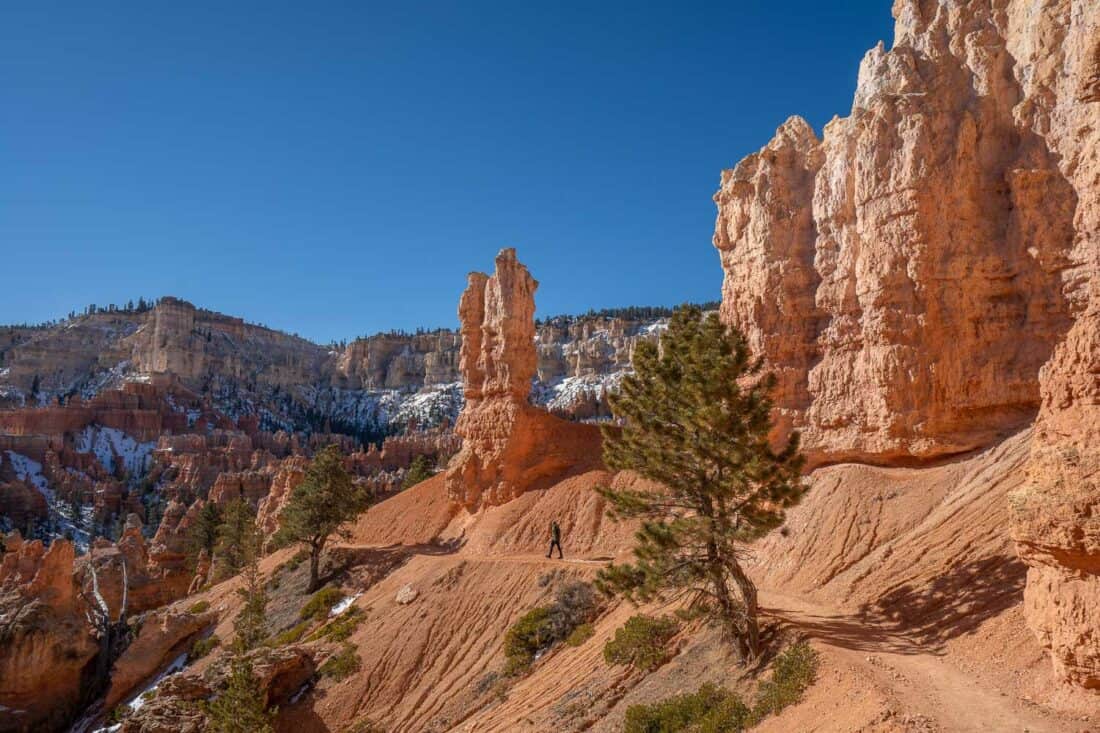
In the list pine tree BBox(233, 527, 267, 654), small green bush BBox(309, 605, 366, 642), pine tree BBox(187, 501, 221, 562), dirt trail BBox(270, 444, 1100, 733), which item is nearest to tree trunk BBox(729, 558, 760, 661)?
dirt trail BBox(270, 444, 1100, 733)

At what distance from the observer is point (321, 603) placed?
33.6 m

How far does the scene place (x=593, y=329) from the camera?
507ft

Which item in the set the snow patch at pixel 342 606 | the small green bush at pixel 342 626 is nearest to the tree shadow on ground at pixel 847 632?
the small green bush at pixel 342 626

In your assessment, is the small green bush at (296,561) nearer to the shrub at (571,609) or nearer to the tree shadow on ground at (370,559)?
the tree shadow on ground at (370,559)

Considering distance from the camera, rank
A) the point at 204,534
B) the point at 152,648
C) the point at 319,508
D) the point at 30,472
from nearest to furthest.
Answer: the point at 152,648 → the point at 319,508 → the point at 204,534 → the point at 30,472

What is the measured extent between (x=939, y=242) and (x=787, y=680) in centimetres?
1586

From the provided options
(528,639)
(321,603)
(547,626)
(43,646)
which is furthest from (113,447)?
(547,626)

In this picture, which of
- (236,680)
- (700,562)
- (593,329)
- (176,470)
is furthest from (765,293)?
(593,329)

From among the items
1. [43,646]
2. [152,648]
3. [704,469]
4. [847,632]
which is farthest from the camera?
[152,648]

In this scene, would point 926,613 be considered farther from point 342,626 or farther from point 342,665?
point 342,626

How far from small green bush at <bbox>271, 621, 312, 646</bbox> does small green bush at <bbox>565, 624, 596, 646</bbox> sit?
14.3 m

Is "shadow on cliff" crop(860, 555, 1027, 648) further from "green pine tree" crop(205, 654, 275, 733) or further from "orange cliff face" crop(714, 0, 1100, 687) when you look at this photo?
"green pine tree" crop(205, 654, 275, 733)

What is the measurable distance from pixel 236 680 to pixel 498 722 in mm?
8296

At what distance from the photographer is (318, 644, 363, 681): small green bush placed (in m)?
25.8
